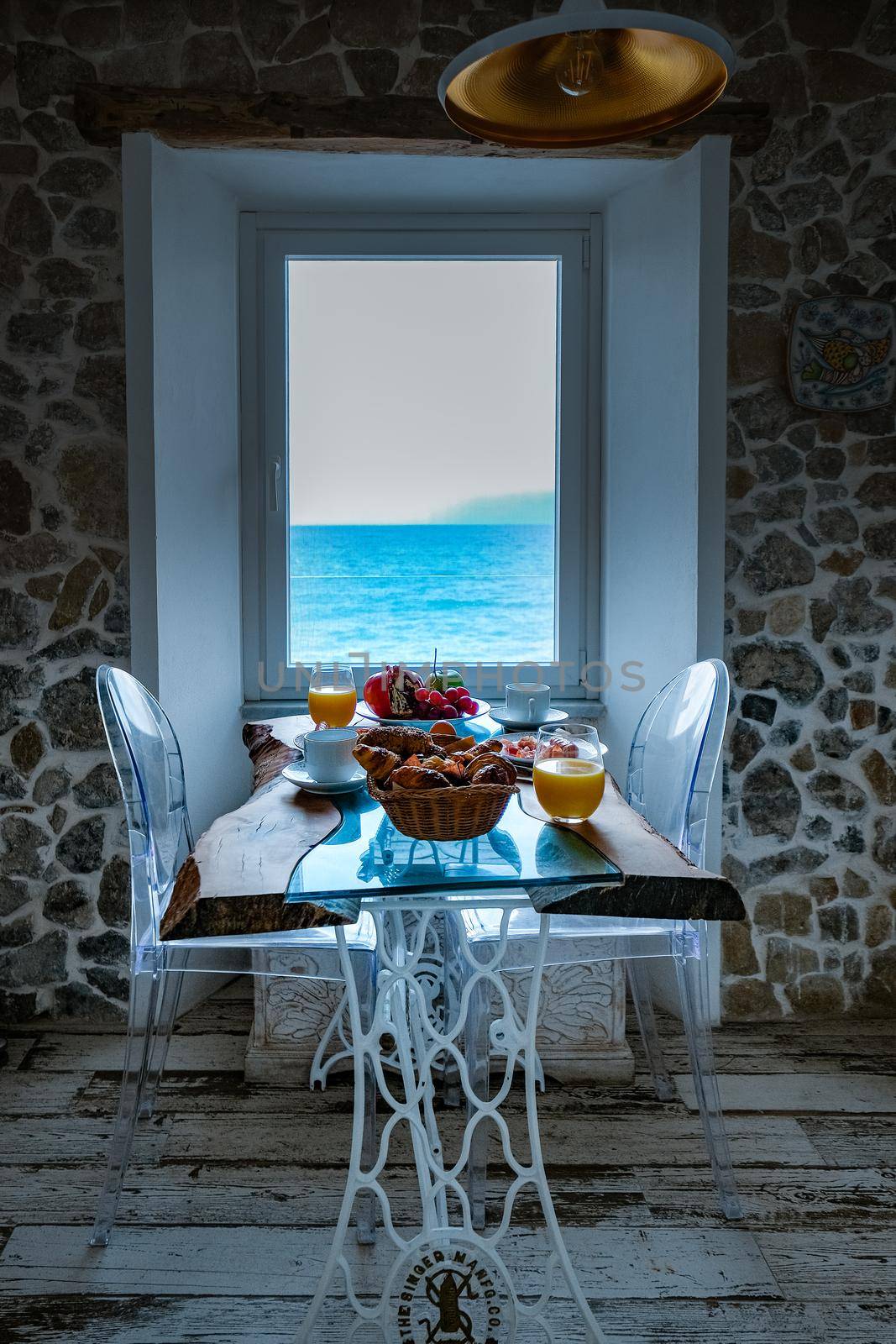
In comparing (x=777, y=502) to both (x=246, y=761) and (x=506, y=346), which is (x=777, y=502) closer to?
(x=506, y=346)

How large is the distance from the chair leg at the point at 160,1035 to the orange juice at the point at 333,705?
0.59 m

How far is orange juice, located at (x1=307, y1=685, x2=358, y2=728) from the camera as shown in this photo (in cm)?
214

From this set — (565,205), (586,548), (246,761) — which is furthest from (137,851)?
(565,205)

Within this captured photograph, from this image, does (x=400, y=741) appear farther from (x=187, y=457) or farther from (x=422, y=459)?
(x=422, y=459)

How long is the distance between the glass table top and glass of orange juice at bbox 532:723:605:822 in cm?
4

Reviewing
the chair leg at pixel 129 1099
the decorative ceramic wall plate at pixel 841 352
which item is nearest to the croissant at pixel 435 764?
the chair leg at pixel 129 1099

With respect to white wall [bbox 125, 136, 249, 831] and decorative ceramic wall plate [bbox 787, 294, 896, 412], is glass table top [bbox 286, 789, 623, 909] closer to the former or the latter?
white wall [bbox 125, 136, 249, 831]

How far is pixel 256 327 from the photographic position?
295 cm

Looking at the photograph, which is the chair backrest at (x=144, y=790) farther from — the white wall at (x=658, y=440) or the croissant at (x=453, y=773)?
the white wall at (x=658, y=440)

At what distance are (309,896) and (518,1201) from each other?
977 mm

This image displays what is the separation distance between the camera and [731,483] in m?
2.61

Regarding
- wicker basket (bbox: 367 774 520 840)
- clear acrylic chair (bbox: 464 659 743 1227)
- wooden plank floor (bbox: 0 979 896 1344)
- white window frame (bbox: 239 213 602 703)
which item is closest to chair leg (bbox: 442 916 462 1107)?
wooden plank floor (bbox: 0 979 896 1344)

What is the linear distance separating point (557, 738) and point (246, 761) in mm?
1541

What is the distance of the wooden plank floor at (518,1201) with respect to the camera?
1.63 metres
